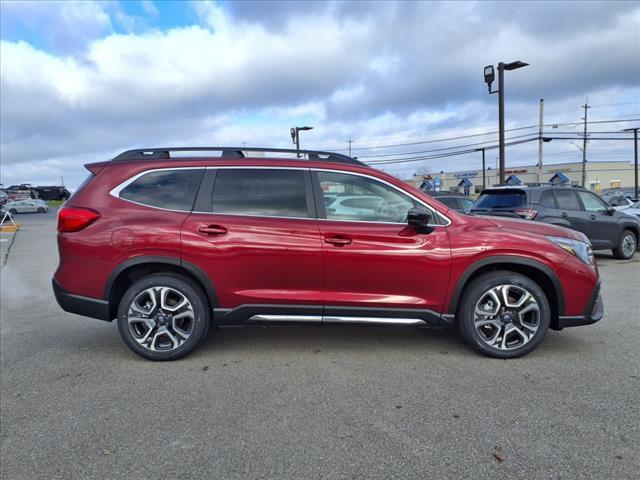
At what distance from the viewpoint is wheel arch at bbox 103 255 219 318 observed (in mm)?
3896

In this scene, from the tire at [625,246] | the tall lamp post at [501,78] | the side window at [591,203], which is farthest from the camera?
the tall lamp post at [501,78]

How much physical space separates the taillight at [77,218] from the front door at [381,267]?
205 cm

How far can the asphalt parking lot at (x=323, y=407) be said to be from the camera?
2.55 meters

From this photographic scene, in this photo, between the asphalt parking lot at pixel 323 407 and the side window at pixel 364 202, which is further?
the side window at pixel 364 202

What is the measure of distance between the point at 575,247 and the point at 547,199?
588 cm

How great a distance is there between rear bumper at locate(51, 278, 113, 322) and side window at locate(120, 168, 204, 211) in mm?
977

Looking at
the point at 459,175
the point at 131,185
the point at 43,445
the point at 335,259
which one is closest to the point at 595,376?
the point at 335,259

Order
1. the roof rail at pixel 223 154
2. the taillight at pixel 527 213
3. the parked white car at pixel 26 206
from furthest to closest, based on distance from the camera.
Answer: the parked white car at pixel 26 206 → the taillight at pixel 527 213 → the roof rail at pixel 223 154

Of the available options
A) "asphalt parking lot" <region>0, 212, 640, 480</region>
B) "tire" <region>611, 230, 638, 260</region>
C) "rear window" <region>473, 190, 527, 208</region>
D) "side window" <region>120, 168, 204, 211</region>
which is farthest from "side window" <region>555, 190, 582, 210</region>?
"side window" <region>120, 168, 204, 211</region>

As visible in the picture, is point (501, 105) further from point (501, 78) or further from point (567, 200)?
point (567, 200)

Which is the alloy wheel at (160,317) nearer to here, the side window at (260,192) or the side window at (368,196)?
the side window at (260,192)

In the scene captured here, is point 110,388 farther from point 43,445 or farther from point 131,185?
point 131,185

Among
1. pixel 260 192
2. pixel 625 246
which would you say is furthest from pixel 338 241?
pixel 625 246

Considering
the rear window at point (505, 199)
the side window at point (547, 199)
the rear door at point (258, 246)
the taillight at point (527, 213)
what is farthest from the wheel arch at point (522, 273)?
the side window at point (547, 199)
